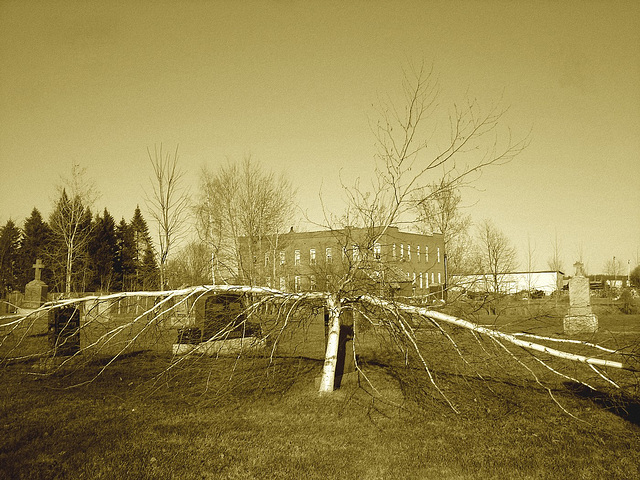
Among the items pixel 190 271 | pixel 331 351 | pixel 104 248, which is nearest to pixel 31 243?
pixel 104 248

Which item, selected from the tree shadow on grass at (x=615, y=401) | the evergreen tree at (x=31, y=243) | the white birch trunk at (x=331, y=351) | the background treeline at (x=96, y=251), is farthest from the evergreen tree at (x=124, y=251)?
the tree shadow on grass at (x=615, y=401)

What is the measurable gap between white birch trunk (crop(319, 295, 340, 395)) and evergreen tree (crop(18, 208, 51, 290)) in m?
32.9

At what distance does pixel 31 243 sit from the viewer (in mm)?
40719

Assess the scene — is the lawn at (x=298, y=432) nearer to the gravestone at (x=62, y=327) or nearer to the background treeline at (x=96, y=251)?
the gravestone at (x=62, y=327)

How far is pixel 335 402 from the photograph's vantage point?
19.8ft

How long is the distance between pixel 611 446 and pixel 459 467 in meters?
1.72

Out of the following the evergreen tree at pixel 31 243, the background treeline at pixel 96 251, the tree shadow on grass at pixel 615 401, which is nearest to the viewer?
the tree shadow on grass at pixel 615 401

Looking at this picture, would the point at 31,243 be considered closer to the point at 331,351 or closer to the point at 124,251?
the point at 124,251

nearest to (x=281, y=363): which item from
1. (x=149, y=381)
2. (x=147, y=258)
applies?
(x=149, y=381)

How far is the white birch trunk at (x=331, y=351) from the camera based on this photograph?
6367mm

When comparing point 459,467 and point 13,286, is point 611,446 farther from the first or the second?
point 13,286

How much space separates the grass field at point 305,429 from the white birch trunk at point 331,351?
191 mm

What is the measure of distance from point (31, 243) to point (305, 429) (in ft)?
144

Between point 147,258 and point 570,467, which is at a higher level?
point 147,258
